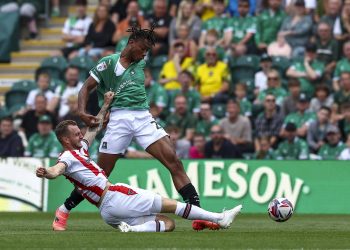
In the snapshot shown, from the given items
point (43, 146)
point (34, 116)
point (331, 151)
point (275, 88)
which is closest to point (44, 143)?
point (43, 146)

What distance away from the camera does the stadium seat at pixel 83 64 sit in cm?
2528

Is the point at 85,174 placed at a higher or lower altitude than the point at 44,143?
higher

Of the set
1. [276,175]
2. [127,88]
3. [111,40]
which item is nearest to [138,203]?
[127,88]

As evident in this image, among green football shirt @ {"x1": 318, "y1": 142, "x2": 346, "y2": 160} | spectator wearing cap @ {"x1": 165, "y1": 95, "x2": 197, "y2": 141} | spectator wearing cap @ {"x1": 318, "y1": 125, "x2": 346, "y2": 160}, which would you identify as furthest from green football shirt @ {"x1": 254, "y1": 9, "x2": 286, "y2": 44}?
green football shirt @ {"x1": 318, "y1": 142, "x2": 346, "y2": 160}

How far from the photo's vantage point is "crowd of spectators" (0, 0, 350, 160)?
2175 centimetres

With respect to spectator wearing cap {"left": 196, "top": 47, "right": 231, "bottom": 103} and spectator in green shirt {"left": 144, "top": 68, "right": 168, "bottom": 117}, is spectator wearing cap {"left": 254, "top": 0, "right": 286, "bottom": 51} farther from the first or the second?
spectator in green shirt {"left": 144, "top": 68, "right": 168, "bottom": 117}

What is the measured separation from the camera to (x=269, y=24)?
24078mm

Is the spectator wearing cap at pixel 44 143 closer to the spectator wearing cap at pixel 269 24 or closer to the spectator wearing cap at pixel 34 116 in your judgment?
the spectator wearing cap at pixel 34 116

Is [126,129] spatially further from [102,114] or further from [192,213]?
[192,213]

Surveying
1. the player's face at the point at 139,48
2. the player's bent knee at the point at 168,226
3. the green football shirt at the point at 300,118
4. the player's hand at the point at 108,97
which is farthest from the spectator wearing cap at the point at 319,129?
→ the player's bent knee at the point at 168,226

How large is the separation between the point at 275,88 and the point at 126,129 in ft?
28.6

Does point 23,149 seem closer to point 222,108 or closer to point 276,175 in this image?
point 222,108

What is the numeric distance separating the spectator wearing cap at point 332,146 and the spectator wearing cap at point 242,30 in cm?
349

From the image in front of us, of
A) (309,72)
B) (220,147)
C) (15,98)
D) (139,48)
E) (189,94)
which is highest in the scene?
(139,48)
